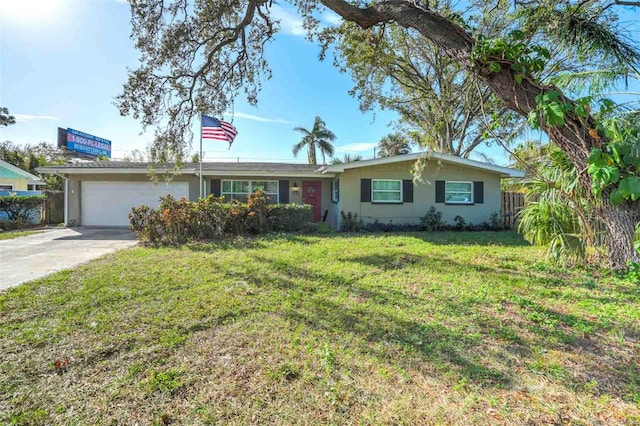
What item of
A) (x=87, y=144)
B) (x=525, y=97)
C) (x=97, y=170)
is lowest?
(x=525, y=97)

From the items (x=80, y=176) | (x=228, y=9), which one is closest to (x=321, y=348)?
(x=228, y=9)

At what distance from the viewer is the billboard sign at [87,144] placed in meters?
20.6

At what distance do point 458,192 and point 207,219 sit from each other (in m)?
9.84

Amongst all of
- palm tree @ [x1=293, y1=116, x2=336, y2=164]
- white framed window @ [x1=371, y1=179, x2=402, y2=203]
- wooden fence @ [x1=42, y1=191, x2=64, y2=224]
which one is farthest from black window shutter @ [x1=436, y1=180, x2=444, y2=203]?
wooden fence @ [x1=42, y1=191, x2=64, y2=224]

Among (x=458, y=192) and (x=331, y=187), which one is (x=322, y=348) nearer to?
(x=458, y=192)

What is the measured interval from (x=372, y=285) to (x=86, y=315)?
3.82 m

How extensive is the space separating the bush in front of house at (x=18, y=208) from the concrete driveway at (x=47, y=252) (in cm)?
355

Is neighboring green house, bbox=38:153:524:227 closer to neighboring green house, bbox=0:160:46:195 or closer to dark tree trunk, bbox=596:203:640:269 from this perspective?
dark tree trunk, bbox=596:203:640:269

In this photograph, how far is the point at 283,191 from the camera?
14.1 meters

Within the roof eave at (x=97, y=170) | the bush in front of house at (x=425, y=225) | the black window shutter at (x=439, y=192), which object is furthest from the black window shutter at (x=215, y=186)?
the black window shutter at (x=439, y=192)

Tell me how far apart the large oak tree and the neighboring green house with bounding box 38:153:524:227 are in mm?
5019

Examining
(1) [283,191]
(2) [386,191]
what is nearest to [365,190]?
(2) [386,191]

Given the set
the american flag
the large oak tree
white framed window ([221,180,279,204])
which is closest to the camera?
the large oak tree

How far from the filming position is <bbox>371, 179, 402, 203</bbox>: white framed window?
41.1 feet
